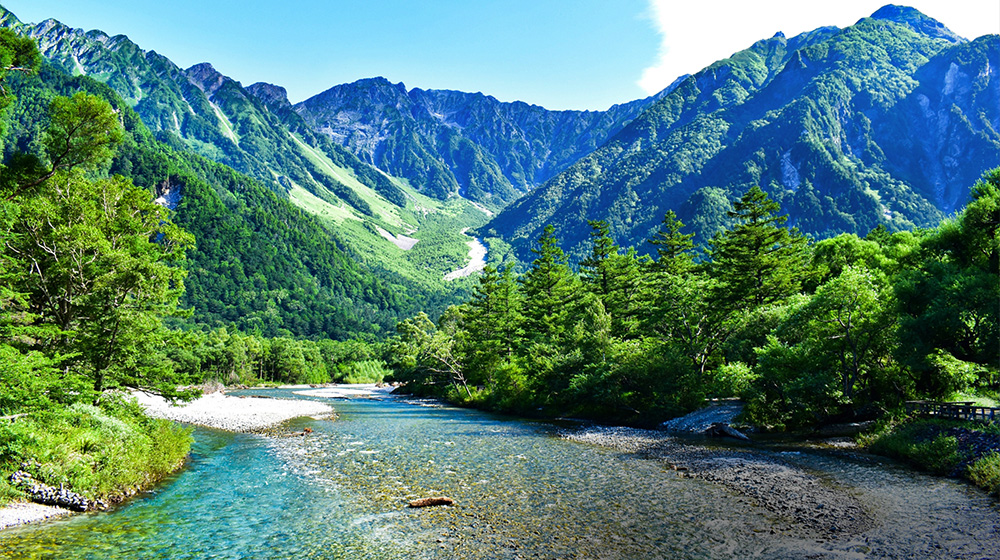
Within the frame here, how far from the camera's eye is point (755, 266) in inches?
1884

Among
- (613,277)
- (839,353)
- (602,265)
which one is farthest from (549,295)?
(839,353)

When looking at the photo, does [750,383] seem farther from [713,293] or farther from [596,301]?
[596,301]

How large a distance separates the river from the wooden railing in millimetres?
5034

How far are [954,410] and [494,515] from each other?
79.0ft

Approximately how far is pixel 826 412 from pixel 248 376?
132807mm

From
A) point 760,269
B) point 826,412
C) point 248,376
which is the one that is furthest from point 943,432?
point 248,376

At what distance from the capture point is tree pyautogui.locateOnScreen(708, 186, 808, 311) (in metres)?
47.5

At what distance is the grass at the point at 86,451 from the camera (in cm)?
1481

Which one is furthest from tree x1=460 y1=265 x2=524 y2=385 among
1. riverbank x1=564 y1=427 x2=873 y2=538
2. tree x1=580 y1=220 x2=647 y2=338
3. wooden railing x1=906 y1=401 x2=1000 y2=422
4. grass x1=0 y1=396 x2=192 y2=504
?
grass x1=0 y1=396 x2=192 y2=504

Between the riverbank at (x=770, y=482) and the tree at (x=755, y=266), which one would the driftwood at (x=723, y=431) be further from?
the tree at (x=755, y=266)

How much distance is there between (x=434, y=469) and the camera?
2392 centimetres

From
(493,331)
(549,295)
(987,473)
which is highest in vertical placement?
(549,295)

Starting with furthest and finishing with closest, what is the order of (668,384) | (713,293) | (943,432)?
(713,293) → (668,384) → (943,432)

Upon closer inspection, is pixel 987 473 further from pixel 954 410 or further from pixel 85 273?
pixel 85 273
